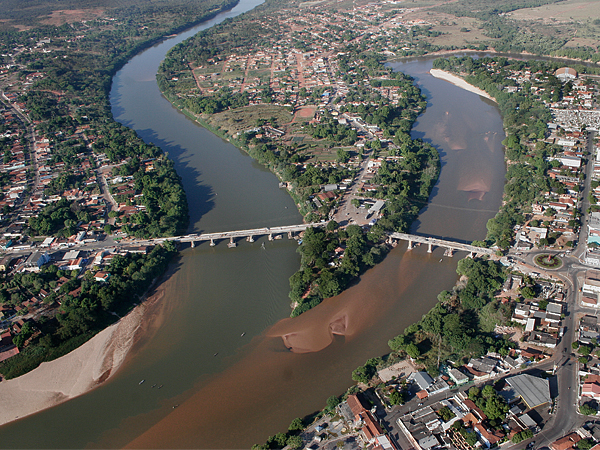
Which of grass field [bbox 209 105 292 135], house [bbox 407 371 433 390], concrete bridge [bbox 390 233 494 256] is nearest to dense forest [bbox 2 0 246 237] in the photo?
grass field [bbox 209 105 292 135]

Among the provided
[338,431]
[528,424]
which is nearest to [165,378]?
[338,431]

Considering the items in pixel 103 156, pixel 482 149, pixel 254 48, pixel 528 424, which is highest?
pixel 254 48

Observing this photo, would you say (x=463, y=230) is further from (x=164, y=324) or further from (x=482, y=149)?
(x=164, y=324)

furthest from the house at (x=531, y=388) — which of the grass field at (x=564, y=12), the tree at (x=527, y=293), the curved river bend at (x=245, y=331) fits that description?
the grass field at (x=564, y=12)

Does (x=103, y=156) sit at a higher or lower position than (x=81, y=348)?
higher

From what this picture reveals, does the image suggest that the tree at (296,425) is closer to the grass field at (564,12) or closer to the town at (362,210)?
the town at (362,210)

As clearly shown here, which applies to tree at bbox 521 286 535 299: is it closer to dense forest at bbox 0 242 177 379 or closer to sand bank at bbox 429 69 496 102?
dense forest at bbox 0 242 177 379

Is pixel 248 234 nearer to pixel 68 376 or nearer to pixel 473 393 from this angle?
pixel 68 376
